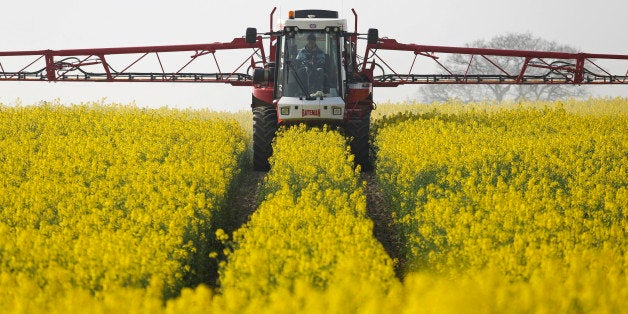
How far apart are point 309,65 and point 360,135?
5.60ft

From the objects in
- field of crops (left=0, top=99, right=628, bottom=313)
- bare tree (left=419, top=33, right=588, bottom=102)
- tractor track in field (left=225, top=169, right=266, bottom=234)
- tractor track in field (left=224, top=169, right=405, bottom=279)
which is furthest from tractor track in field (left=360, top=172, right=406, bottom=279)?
bare tree (left=419, top=33, right=588, bottom=102)

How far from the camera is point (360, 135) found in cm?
1798

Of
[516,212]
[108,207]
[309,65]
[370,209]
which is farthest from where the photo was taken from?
[309,65]

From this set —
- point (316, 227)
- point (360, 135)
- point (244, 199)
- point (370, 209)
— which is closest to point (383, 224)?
point (370, 209)

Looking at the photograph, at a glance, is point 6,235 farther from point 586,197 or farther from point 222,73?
point 222,73

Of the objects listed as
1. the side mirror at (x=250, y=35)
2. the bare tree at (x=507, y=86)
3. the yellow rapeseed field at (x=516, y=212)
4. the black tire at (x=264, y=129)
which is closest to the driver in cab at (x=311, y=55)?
the side mirror at (x=250, y=35)

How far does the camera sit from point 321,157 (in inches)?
555

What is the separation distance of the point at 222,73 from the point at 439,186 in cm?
935

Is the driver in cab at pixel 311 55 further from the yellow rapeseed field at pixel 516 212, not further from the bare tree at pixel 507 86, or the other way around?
the bare tree at pixel 507 86

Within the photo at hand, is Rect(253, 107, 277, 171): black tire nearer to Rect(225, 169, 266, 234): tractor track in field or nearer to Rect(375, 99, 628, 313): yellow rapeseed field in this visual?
Rect(225, 169, 266, 234): tractor track in field

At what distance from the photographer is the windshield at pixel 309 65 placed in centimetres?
1723

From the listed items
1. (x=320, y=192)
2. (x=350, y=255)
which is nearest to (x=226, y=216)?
(x=320, y=192)

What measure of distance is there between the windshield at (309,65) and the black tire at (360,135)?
891 mm

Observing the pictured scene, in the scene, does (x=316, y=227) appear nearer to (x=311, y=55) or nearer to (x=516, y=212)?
(x=516, y=212)
